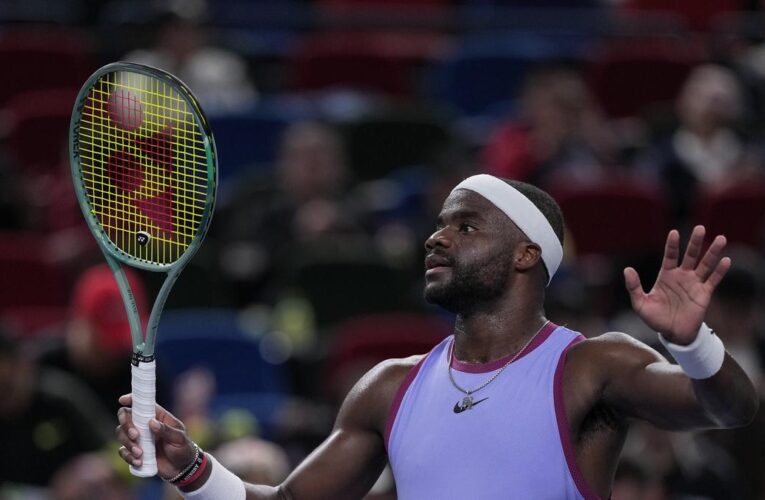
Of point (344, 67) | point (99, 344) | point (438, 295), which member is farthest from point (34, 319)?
point (438, 295)

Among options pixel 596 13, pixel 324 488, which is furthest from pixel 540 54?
pixel 324 488

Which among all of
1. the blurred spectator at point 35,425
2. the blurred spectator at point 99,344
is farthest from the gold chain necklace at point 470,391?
the blurred spectator at point 99,344

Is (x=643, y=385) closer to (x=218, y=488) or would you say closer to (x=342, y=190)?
(x=218, y=488)

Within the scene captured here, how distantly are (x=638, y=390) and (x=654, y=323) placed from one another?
20cm

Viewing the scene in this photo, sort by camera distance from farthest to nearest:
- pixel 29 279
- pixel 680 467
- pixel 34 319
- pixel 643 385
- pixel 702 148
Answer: pixel 702 148 < pixel 29 279 < pixel 34 319 < pixel 680 467 < pixel 643 385

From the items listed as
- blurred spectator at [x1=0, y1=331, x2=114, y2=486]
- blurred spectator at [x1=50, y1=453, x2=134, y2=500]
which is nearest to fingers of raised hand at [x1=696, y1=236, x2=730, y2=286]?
blurred spectator at [x1=50, y1=453, x2=134, y2=500]

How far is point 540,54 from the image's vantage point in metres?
11.0

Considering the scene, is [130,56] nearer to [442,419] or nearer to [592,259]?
[592,259]

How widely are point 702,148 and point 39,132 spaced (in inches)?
159

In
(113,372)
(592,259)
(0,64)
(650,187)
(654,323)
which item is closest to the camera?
(654,323)

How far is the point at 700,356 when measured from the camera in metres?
3.70

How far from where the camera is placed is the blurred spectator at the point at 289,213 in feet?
28.9

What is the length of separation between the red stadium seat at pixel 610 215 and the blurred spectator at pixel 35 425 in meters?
2.90

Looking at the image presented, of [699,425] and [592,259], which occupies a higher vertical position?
[699,425]
